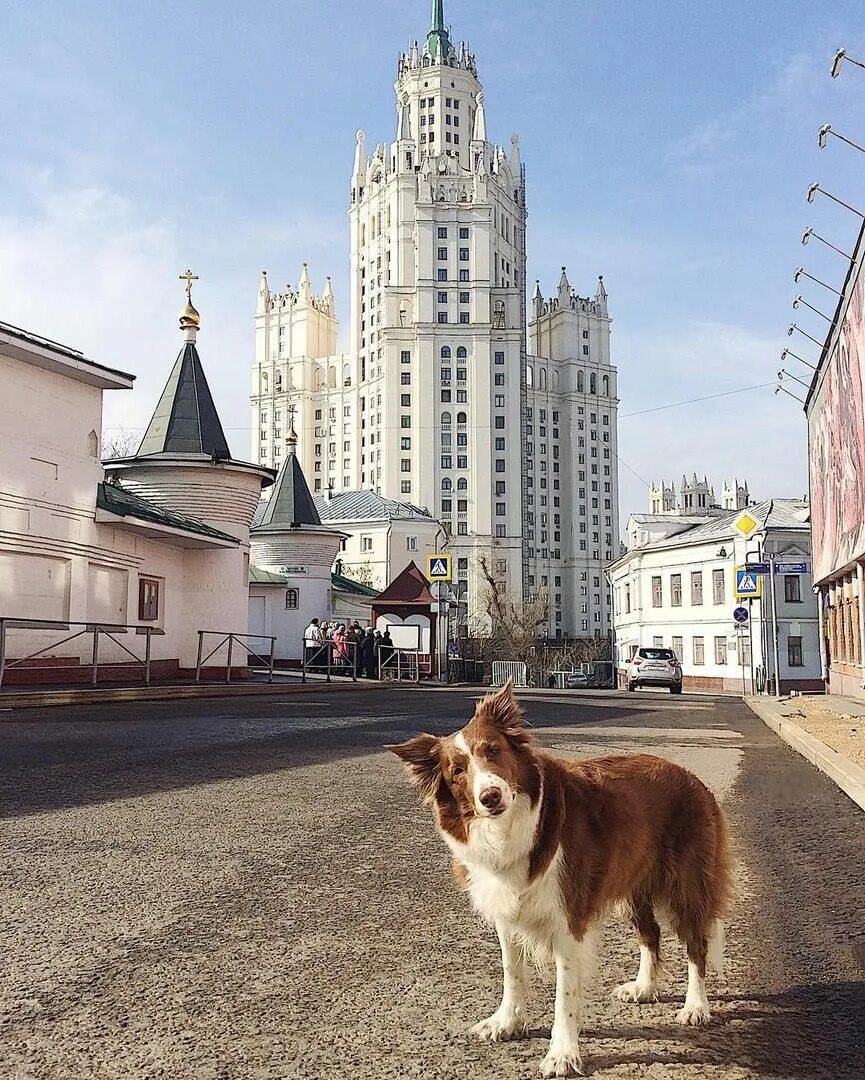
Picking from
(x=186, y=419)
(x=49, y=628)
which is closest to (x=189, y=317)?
(x=186, y=419)

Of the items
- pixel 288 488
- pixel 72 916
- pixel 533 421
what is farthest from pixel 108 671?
pixel 533 421

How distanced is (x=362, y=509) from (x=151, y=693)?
278 feet

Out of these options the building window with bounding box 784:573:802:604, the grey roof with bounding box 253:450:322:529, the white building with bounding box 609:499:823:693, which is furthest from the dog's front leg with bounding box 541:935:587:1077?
the building window with bounding box 784:573:802:604

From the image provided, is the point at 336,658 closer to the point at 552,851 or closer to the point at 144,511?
the point at 144,511

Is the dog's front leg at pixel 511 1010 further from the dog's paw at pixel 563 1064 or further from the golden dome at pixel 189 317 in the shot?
the golden dome at pixel 189 317

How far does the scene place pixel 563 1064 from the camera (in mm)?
3111

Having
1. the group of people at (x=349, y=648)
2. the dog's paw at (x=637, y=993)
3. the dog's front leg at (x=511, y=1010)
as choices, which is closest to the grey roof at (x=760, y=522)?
the group of people at (x=349, y=648)

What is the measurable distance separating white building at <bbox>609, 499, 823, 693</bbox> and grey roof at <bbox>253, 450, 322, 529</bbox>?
1872 cm

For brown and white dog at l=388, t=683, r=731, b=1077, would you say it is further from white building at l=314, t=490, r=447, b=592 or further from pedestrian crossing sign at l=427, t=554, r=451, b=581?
white building at l=314, t=490, r=447, b=592

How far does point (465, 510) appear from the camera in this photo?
439 feet

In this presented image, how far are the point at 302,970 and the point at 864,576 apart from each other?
23276mm

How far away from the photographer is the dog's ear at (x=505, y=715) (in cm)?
318

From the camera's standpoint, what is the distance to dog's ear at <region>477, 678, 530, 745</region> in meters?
3.18

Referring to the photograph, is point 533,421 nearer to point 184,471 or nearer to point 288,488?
point 288,488
